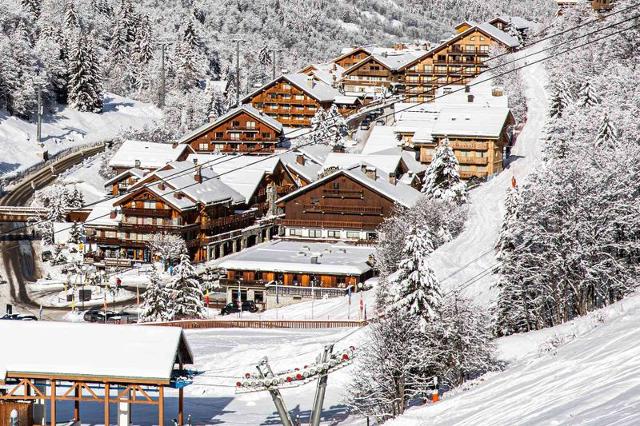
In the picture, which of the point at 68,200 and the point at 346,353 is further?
the point at 68,200

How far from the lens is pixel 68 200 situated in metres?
81.6

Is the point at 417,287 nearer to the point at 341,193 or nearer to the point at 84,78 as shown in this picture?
the point at 341,193

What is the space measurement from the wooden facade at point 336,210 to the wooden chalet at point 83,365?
148 feet

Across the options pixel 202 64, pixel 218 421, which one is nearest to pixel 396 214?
pixel 218 421

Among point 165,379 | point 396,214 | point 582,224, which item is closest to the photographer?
point 165,379

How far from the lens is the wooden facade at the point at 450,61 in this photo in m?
118

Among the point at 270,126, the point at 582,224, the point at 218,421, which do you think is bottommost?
the point at 218,421

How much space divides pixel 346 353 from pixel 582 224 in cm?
1550

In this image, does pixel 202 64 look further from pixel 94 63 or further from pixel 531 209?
pixel 531 209

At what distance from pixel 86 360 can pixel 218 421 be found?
5.70 m

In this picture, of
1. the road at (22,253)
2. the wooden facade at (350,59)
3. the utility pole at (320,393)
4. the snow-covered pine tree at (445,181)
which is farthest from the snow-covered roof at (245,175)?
the utility pole at (320,393)

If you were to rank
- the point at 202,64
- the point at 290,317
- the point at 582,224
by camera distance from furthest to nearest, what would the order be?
the point at 202,64, the point at 290,317, the point at 582,224

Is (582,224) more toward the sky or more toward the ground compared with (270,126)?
more toward the ground

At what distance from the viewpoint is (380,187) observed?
75562 mm
